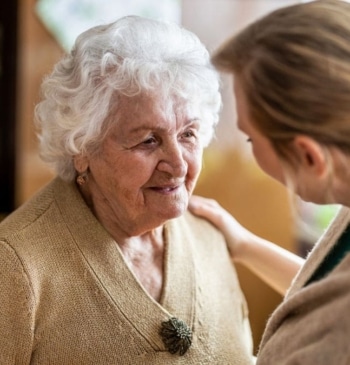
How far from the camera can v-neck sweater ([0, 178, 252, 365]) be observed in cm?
142

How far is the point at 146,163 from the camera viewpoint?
4.94 ft

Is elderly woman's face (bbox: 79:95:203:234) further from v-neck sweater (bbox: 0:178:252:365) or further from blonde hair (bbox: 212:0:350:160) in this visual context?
blonde hair (bbox: 212:0:350:160)

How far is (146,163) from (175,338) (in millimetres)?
364

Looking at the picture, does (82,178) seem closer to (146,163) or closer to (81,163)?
(81,163)

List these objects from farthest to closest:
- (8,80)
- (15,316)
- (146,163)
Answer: (8,80)
(146,163)
(15,316)

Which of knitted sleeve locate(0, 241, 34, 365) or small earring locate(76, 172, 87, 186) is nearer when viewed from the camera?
knitted sleeve locate(0, 241, 34, 365)

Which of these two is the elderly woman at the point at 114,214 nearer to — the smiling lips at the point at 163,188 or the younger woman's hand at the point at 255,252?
the smiling lips at the point at 163,188

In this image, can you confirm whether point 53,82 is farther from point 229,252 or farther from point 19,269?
point 229,252

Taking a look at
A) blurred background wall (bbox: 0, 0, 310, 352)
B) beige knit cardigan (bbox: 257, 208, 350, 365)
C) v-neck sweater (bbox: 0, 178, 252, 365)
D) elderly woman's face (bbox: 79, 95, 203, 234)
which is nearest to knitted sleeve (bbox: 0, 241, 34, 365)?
v-neck sweater (bbox: 0, 178, 252, 365)

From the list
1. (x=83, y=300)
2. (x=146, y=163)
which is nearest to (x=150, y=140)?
(x=146, y=163)

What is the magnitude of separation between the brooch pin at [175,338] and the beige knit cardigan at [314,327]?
32 centimetres

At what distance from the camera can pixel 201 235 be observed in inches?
69.4

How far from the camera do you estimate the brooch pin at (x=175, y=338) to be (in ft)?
4.94

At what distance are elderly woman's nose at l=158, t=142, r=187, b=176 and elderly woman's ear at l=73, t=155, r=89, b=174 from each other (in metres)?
0.16
